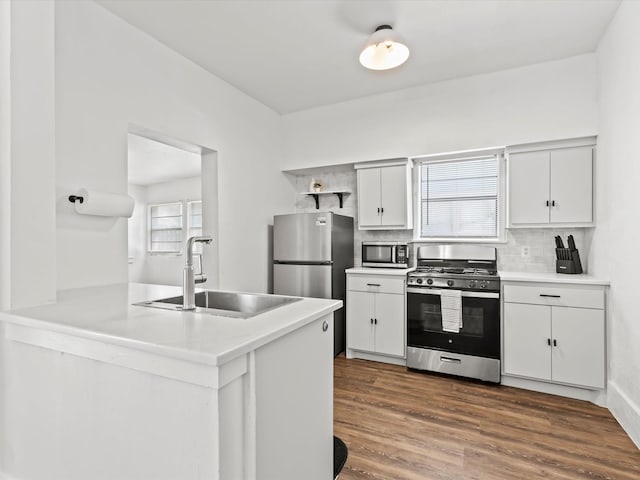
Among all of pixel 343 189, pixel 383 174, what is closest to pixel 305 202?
pixel 343 189

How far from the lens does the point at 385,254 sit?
152 inches

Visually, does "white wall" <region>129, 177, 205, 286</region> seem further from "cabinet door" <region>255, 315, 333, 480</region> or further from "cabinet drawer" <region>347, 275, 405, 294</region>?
"cabinet door" <region>255, 315, 333, 480</region>

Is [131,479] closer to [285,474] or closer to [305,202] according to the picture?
[285,474]

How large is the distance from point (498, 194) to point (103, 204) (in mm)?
3519

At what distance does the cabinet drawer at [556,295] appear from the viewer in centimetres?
266

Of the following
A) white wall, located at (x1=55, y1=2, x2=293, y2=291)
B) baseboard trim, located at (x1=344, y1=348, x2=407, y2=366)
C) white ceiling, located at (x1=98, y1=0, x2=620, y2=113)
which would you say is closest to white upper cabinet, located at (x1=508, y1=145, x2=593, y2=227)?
white ceiling, located at (x1=98, y1=0, x2=620, y2=113)

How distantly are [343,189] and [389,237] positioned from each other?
82 cm

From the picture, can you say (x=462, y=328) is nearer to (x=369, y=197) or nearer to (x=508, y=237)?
(x=508, y=237)

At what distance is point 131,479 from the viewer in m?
1.10

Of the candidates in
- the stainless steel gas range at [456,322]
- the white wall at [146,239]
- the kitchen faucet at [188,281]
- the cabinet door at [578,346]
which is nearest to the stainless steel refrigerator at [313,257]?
the stainless steel gas range at [456,322]

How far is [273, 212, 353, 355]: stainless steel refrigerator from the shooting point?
3.63 m

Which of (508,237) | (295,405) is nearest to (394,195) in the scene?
(508,237)

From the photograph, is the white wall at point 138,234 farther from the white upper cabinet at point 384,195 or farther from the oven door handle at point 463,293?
the oven door handle at point 463,293

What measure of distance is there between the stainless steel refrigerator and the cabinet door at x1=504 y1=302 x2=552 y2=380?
64.3 inches
